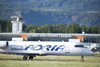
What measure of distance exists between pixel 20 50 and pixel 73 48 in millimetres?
10328

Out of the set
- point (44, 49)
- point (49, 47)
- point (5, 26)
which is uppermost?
point (5, 26)

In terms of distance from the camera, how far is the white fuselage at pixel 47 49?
35500 millimetres

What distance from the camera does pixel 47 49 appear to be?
36094mm

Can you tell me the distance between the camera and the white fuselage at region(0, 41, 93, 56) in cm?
3550

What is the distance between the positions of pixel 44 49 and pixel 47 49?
0.58 meters

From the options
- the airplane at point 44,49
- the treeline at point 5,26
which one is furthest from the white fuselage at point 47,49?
the treeline at point 5,26

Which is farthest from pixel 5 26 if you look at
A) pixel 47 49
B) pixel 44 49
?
pixel 47 49

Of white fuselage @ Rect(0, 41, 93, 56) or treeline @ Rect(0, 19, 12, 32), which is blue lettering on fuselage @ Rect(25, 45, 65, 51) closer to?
white fuselage @ Rect(0, 41, 93, 56)

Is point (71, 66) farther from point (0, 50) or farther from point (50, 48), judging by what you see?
point (0, 50)

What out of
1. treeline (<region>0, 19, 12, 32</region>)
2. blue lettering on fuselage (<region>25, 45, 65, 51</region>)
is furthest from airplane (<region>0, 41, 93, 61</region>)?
treeline (<region>0, 19, 12, 32</region>)

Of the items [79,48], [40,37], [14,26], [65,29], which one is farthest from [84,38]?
[65,29]

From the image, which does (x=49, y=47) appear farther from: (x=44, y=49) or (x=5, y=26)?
Answer: (x=5, y=26)

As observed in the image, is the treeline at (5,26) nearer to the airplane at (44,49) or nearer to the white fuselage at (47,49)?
the airplane at (44,49)

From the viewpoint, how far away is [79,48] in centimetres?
3538
